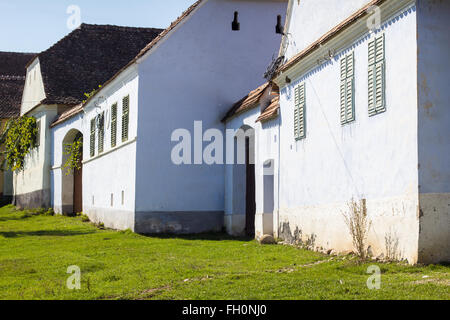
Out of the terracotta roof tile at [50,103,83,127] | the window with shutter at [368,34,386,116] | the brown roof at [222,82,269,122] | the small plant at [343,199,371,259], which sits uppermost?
the terracotta roof tile at [50,103,83,127]

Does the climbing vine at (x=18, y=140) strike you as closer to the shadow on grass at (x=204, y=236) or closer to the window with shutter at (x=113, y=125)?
the window with shutter at (x=113, y=125)

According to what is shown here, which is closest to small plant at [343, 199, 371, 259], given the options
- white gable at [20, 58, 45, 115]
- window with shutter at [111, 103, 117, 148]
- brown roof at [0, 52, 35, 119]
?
window with shutter at [111, 103, 117, 148]

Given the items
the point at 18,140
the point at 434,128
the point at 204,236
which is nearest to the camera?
the point at 434,128

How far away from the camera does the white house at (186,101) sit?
776 inches

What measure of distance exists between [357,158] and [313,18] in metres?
3.89

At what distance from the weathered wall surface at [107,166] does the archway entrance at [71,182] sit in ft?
0.15

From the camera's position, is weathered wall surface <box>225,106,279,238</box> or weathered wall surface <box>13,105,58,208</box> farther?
weathered wall surface <box>13,105,58,208</box>

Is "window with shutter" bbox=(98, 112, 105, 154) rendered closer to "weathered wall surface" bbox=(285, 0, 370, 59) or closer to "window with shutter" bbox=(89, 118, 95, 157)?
"window with shutter" bbox=(89, 118, 95, 157)

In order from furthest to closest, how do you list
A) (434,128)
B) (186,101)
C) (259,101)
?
Result: (186,101), (259,101), (434,128)

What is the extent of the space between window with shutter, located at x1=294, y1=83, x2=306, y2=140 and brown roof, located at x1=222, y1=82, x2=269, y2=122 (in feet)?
7.93

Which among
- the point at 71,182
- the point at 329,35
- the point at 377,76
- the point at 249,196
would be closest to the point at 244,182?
the point at 249,196

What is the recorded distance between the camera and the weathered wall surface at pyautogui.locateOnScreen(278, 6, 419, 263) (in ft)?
33.2

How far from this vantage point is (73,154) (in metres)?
28.4

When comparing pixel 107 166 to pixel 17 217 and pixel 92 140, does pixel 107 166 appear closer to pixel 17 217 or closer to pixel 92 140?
pixel 92 140
